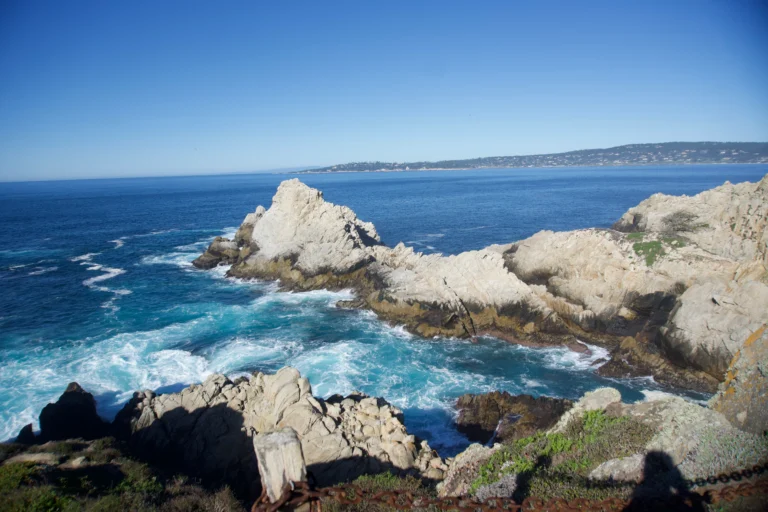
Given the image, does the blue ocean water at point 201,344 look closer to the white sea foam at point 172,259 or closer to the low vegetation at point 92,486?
the white sea foam at point 172,259

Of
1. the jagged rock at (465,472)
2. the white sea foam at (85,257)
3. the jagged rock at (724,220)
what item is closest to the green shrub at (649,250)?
the jagged rock at (724,220)

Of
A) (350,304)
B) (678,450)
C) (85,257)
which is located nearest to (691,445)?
(678,450)

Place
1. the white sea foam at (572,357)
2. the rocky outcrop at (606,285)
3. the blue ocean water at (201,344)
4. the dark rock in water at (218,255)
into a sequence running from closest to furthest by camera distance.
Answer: the blue ocean water at (201,344) < the rocky outcrop at (606,285) < the white sea foam at (572,357) < the dark rock in water at (218,255)

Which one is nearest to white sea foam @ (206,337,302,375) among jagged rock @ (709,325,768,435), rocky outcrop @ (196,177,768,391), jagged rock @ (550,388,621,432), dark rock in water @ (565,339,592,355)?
rocky outcrop @ (196,177,768,391)

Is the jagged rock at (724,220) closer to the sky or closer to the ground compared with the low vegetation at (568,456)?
closer to the sky

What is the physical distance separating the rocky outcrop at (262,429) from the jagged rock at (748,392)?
889 centimetres

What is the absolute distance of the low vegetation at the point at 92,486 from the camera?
9812mm

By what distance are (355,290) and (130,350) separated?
19601 millimetres

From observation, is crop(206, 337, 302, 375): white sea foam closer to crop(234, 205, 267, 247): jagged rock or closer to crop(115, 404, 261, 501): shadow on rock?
crop(115, 404, 261, 501): shadow on rock

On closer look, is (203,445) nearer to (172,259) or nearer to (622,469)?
(622,469)

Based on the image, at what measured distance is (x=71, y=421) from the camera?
799 inches

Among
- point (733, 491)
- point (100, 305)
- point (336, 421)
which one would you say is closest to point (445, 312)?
point (336, 421)

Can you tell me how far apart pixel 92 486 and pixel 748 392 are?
56.3ft

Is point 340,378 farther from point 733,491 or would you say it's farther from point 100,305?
point 100,305
